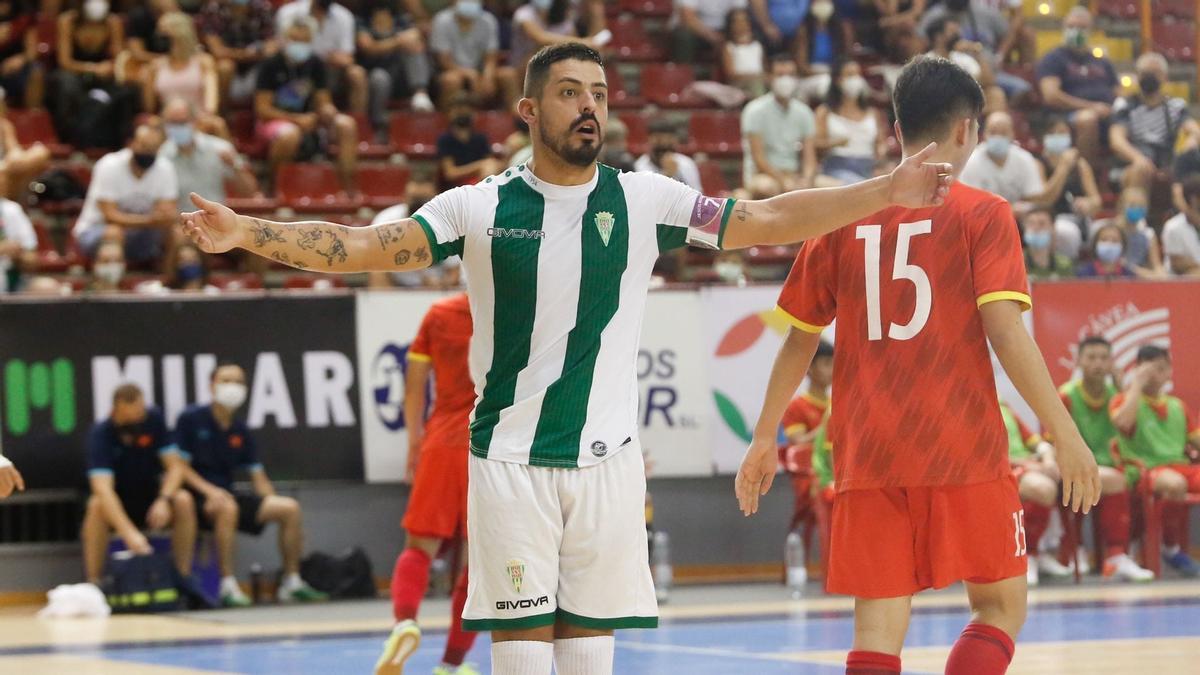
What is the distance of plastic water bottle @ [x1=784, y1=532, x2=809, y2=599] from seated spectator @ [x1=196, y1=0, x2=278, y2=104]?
722 centimetres

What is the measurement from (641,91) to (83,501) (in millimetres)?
8485

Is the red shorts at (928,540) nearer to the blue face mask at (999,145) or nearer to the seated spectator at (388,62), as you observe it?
the blue face mask at (999,145)

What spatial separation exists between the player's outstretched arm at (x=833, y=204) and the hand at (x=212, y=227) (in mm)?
1399

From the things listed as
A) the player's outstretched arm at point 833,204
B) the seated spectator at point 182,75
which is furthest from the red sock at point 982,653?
the seated spectator at point 182,75

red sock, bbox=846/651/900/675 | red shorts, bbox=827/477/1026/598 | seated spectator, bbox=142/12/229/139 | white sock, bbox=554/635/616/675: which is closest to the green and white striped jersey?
white sock, bbox=554/635/616/675

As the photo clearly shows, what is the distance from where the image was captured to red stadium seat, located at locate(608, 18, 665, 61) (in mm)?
20172

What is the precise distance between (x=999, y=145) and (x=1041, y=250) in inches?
69.4

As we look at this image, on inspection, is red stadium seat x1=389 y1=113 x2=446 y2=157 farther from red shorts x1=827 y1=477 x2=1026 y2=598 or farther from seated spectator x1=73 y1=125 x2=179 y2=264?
red shorts x1=827 y1=477 x2=1026 y2=598

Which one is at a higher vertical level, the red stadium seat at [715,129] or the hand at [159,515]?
the red stadium seat at [715,129]

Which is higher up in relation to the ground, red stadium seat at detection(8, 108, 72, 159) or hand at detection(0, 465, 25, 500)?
red stadium seat at detection(8, 108, 72, 159)

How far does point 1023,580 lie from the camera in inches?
219

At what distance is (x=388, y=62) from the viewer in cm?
1870

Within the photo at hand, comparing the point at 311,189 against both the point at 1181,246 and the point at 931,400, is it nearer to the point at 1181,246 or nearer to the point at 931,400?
the point at 1181,246

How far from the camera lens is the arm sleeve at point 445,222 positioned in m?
5.05
